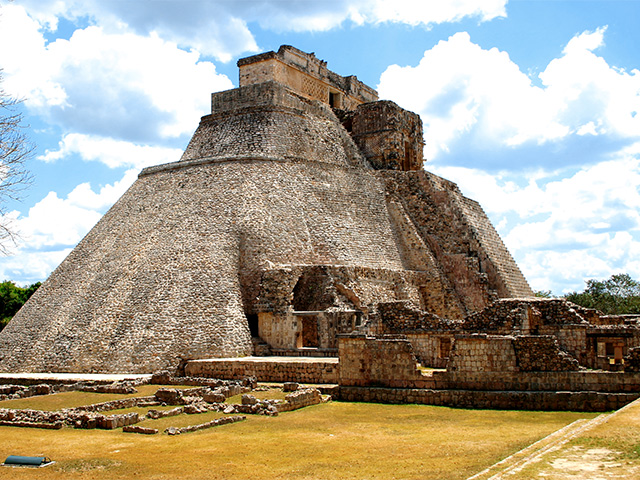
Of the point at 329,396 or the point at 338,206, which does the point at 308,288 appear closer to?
the point at 338,206

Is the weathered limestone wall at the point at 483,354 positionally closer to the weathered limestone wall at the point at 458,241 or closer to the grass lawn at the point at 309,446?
the grass lawn at the point at 309,446

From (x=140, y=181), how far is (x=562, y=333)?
18560mm

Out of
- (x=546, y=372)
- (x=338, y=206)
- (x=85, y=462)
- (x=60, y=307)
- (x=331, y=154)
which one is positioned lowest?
(x=85, y=462)

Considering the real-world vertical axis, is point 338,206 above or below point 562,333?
above

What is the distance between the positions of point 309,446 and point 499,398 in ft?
14.4

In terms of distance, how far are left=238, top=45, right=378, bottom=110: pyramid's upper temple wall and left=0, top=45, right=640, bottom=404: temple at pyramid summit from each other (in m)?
0.18

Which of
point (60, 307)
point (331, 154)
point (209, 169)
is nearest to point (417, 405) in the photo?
point (60, 307)

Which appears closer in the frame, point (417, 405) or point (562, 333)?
point (417, 405)

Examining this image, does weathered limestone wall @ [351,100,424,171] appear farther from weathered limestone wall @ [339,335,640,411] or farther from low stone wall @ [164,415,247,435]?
low stone wall @ [164,415,247,435]

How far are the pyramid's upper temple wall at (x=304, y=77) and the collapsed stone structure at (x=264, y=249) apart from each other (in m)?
0.15

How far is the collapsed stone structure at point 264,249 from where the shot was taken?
2069cm

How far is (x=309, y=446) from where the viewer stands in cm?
994

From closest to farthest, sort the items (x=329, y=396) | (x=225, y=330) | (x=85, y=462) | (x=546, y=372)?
(x=85, y=462) < (x=546, y=372) < (x=329, y=396) < (x=225, y=330)

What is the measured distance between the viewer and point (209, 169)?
2689cm
